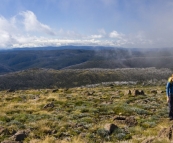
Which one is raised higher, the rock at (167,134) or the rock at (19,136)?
the rock at (167,134)

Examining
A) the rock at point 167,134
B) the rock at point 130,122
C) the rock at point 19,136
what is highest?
the rock at point 167,134

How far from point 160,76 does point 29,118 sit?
141 metres

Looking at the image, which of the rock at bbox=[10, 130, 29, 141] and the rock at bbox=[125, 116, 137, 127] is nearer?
the rock at bbox=[10, 130, 29, 141]

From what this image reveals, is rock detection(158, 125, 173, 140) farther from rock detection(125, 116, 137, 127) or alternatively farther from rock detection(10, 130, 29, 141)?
rock detection(10, 130, 29, 141)

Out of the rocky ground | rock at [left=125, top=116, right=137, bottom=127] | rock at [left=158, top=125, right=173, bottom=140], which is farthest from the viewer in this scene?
rock at [left=125, top=116, right=137, bottom=127]

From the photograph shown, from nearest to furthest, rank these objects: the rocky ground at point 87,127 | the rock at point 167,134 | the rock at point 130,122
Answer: the rock at point 167,134, the rocky ground at point 87,127, the rock at point 130,122

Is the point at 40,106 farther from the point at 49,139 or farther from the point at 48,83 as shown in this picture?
the point at 48,83

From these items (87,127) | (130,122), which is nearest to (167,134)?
(130,122)

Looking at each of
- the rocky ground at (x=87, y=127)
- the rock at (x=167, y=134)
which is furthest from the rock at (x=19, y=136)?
the rock at (x=167, y=134)

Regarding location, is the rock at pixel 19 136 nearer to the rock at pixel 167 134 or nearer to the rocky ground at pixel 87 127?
the rocky ground at pixel 87 127

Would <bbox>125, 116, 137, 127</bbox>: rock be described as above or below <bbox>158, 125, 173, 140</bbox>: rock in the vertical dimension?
below

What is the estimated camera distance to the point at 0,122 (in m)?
14.4

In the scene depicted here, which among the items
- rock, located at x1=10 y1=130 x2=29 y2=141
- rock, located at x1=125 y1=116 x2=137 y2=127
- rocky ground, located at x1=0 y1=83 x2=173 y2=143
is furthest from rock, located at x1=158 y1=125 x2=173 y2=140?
rock, located at x1=10 y1=130 x2=29 y2=141

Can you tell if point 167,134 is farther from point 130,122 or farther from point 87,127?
point 87,127
